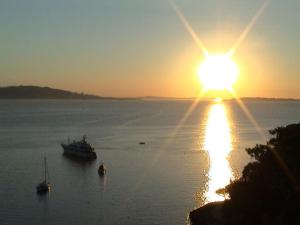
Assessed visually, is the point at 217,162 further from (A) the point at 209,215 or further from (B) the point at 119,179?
(A) the point at 209,215

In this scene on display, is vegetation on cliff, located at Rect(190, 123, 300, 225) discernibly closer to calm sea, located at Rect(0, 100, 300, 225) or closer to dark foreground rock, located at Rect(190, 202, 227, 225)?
dark foreground rock, located at Rect(190, 202, 227, 225)

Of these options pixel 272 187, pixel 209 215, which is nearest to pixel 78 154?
pixel 209 215

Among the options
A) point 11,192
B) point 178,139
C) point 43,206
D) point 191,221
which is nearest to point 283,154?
point 191,221

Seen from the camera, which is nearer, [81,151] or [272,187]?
[272,187]

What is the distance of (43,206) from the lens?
185 feet

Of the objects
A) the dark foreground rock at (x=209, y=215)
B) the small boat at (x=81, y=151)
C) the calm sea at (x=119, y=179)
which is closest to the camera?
the dark foreground rock at (x=209, y=215)

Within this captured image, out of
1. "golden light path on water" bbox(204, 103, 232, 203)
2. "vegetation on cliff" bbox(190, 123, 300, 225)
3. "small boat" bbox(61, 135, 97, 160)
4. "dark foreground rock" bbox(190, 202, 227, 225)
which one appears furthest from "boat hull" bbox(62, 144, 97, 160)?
"vegetation on cliff" bbox(190, 123, 300, 225)

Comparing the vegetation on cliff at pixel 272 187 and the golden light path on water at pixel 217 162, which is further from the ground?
the golden light path on water at pixel 217 162

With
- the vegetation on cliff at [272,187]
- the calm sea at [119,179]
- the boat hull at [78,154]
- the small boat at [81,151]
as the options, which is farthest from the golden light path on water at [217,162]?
the small boat at [81,151]

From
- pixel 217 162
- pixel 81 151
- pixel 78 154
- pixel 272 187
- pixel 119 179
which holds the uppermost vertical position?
pixel 81 151

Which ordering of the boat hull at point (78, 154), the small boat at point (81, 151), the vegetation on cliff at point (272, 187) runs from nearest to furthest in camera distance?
the vegetation on cliff at point (272, 187) → the boat hull at point (78, 154) → the small boat at point (81, 151)

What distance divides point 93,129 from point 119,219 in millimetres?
108572

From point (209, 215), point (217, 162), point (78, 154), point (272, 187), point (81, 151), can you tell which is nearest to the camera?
point (272, 187)

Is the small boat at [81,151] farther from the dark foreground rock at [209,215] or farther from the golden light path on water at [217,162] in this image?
the dark foreground rock at [209,215]
